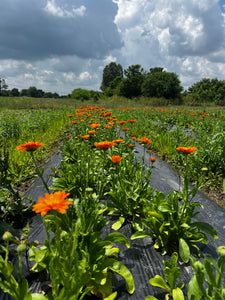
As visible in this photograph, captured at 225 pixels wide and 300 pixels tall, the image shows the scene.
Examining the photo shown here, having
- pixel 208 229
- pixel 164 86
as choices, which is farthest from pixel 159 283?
pixel 164 86

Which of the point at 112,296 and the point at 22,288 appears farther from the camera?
the point at 112,296

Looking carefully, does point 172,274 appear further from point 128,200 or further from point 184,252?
point 128,200

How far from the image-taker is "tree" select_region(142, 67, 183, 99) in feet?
106

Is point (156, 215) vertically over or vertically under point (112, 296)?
over

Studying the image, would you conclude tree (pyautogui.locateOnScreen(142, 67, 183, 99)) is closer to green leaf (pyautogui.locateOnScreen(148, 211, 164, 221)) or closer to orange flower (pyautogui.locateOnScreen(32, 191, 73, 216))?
green leaf (pyautogui.locateOnScreen(148, 211, 164, 221))

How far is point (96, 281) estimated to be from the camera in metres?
1.10

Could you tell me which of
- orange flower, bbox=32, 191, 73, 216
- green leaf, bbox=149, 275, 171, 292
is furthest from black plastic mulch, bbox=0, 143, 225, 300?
orange flower, bbox=32, 191, 73, 216

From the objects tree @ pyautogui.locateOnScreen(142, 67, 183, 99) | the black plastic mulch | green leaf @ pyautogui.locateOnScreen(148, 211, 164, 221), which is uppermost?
tree @ pyautogui.locateOnScreen(142, 67, 183, 99)

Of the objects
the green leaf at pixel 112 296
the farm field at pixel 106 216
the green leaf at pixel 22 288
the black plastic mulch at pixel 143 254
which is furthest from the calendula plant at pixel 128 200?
the green leaf at pixel 22 288

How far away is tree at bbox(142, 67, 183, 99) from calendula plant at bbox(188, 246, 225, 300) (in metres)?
33.8

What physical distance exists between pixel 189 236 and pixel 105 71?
6837 cm

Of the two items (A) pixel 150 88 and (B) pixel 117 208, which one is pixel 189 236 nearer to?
(B) pixel 117 208

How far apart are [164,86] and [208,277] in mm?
34362

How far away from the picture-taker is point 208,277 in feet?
2.89
